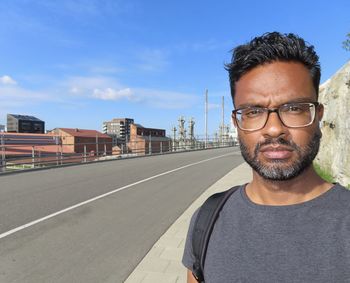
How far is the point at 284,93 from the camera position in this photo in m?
1.59

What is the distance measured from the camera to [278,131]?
1557mm

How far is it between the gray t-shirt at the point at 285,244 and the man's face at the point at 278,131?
15cm

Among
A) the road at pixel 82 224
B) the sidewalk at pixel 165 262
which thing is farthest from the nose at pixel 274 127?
the road at pixel 82 224

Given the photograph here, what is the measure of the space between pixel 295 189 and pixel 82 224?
6.67 m

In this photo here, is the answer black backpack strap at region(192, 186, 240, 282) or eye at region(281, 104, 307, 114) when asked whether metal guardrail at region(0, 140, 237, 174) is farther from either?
eye at region(281, 104, 307, 114)

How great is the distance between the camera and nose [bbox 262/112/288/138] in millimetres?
1557

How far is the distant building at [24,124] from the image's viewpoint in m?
58.3

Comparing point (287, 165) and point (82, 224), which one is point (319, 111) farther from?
point (82, 224)

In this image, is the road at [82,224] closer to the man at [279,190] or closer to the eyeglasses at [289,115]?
the man at [279,190]

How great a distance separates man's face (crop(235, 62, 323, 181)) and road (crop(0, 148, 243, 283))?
375 cm

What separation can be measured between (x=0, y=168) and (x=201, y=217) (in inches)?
704

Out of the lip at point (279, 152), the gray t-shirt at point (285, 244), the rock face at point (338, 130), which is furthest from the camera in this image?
the rock face at point (338, 130)

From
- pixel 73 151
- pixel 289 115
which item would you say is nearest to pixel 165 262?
pixel 289 115

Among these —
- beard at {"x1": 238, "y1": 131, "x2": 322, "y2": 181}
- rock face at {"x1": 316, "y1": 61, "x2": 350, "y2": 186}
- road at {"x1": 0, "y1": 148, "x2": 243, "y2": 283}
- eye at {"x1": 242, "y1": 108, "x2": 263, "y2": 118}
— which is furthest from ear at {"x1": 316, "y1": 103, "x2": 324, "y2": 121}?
rock face at {"x1": 316, "y1": 61, "x2": 350, "y2": 186}
